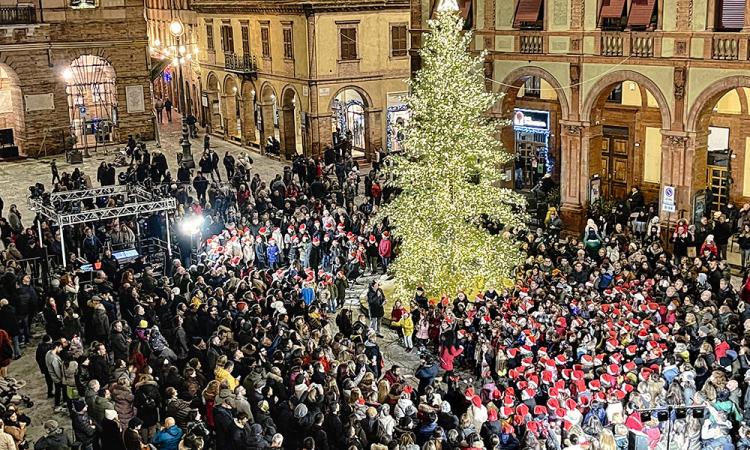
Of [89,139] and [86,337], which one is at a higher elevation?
[89,139]

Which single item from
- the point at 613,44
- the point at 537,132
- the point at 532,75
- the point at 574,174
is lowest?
the point at 574,174

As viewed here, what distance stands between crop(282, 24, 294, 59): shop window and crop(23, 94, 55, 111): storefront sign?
11.6 metres

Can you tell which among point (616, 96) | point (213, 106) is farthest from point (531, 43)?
point (213, 106)

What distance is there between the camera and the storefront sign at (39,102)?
42178mm

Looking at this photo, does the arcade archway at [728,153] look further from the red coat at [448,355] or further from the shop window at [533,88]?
the red coat at [448,355]

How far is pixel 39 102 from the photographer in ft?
139

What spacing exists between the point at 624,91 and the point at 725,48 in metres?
7.21

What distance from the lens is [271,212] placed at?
27344 mm

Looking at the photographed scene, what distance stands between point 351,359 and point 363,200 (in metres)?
18.6

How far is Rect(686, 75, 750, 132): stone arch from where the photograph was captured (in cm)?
2409

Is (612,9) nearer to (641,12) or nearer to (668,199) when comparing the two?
(641,12)

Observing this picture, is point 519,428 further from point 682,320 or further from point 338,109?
point 338,109

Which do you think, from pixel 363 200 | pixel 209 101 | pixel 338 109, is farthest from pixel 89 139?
Result: pixel 363 200

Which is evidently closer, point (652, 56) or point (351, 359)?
point (351, 359)
